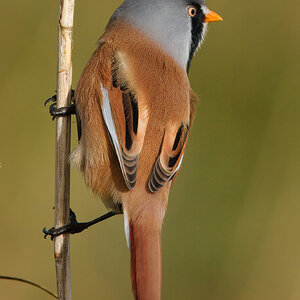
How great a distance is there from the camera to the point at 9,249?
11.0 ft

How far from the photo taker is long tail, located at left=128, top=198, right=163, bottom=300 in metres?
2.23

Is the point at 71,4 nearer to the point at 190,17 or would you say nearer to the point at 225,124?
the point at 190,17

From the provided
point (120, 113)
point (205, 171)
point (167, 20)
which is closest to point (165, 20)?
point (167, 20)

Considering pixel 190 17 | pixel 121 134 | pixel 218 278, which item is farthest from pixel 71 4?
pixel 218 278

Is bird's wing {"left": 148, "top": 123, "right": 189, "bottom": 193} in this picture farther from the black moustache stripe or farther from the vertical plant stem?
the black moustache stripe

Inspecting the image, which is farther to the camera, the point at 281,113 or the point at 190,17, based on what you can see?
the point at 281,113

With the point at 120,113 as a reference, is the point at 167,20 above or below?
above

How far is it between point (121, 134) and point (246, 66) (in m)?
1.82

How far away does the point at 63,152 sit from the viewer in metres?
2.42

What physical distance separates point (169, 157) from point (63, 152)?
17.6 inches

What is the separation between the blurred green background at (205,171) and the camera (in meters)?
3.45

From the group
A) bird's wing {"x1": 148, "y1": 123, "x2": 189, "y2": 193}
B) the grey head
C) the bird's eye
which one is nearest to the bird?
bird's wing {"x1": 148, "y1": 123, "x2": 189, "y2": 193}

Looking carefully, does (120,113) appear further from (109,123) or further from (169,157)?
(169,157)

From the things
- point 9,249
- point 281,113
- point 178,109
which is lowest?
point 9,249
